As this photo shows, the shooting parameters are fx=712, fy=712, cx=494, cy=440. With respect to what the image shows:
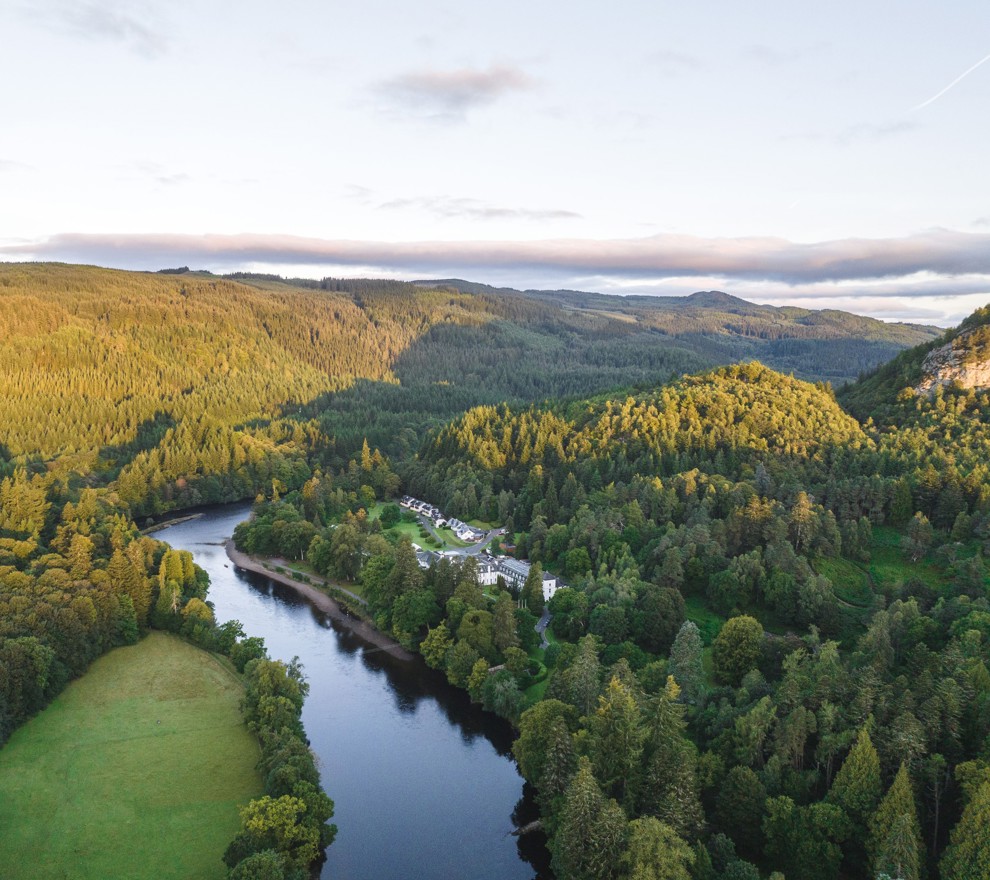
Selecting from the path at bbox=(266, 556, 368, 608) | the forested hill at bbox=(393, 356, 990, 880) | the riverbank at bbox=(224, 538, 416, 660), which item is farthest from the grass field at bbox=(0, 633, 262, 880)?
the path at bbox=(266, 556, 368, 608)

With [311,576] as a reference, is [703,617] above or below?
above

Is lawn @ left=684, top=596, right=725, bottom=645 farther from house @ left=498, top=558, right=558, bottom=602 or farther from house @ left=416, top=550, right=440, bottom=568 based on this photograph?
house @ left=416, top=550, right=440, bottom=568

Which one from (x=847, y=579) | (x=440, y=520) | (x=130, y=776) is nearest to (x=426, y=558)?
(x=440, y=520)

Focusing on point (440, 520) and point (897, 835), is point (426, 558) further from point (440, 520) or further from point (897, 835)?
point (897, 835)

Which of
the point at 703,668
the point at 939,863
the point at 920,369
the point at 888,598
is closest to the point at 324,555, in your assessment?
the point at 703,668

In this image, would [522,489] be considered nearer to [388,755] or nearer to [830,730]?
[388,755]
